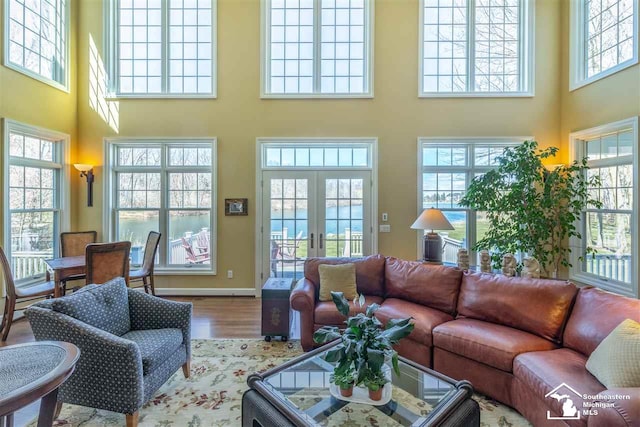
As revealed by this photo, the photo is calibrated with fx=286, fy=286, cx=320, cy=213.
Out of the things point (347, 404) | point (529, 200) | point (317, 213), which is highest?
point (529, 200)

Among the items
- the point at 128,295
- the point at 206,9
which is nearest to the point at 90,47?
the point at 206,9

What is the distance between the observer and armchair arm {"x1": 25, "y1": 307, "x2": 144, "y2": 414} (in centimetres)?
178

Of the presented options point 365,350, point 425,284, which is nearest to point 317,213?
point 425,284

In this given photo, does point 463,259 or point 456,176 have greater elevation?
point 456,176

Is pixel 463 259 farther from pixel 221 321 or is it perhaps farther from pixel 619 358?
pixel 221 321

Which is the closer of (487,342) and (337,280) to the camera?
(487,342)

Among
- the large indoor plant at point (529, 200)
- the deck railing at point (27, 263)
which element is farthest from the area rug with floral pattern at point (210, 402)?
the deck railing at point (27, 263)

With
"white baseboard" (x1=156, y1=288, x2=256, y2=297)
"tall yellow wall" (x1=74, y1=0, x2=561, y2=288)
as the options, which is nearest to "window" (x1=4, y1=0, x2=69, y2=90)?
"tall yellow wall" (x1=74, y1=0, x2=561, y2=288)

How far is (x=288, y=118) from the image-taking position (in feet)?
15.5

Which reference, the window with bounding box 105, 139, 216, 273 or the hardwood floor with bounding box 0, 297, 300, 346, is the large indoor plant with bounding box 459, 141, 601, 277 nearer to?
the hardwood floor with bounding box 0, 297, 300, 346

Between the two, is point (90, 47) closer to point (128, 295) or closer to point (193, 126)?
point (193, 126)

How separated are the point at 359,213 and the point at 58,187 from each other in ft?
15.7

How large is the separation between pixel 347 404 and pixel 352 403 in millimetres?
28

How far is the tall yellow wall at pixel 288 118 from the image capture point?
15.3 feet
